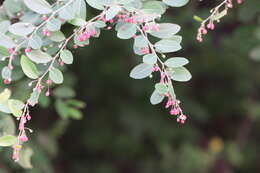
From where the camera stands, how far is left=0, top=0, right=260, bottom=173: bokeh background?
2705 millimetres

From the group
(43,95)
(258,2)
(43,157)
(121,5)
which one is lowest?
(43,157)

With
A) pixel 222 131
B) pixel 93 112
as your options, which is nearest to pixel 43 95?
pixel 93 112

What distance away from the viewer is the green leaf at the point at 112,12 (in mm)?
1054

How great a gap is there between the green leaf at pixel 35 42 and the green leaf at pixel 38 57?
2cm

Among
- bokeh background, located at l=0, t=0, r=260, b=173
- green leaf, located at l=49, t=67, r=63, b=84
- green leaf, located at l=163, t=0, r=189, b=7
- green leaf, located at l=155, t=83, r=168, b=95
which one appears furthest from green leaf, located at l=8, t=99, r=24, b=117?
bokeh background, located at l=0, t=0, r=260, b=173

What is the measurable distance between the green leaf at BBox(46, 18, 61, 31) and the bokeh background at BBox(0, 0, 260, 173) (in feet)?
4.25

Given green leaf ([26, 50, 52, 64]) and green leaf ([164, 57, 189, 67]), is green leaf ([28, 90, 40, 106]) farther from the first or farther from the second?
green leaf ([164, 57, 189, 67])

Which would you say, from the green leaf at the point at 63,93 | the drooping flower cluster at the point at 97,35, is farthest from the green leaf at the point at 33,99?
the green leaf at the point at 63,93

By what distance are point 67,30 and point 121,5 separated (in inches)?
30.3

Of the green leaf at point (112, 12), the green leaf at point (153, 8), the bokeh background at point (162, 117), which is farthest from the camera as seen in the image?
the bokeh background at point (162, 117)

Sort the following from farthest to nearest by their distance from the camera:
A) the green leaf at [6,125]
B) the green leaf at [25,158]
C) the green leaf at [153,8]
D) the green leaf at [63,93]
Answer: the green leaf at [63,93] < the green leaf at [25,158] < the green leaf at [6,125] < the green leaf at [153,8]

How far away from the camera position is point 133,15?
1.14 meters

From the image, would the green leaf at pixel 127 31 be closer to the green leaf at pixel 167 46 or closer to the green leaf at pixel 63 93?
the green leaf at pixel 167 46

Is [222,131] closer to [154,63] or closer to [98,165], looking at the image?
[98,165]
